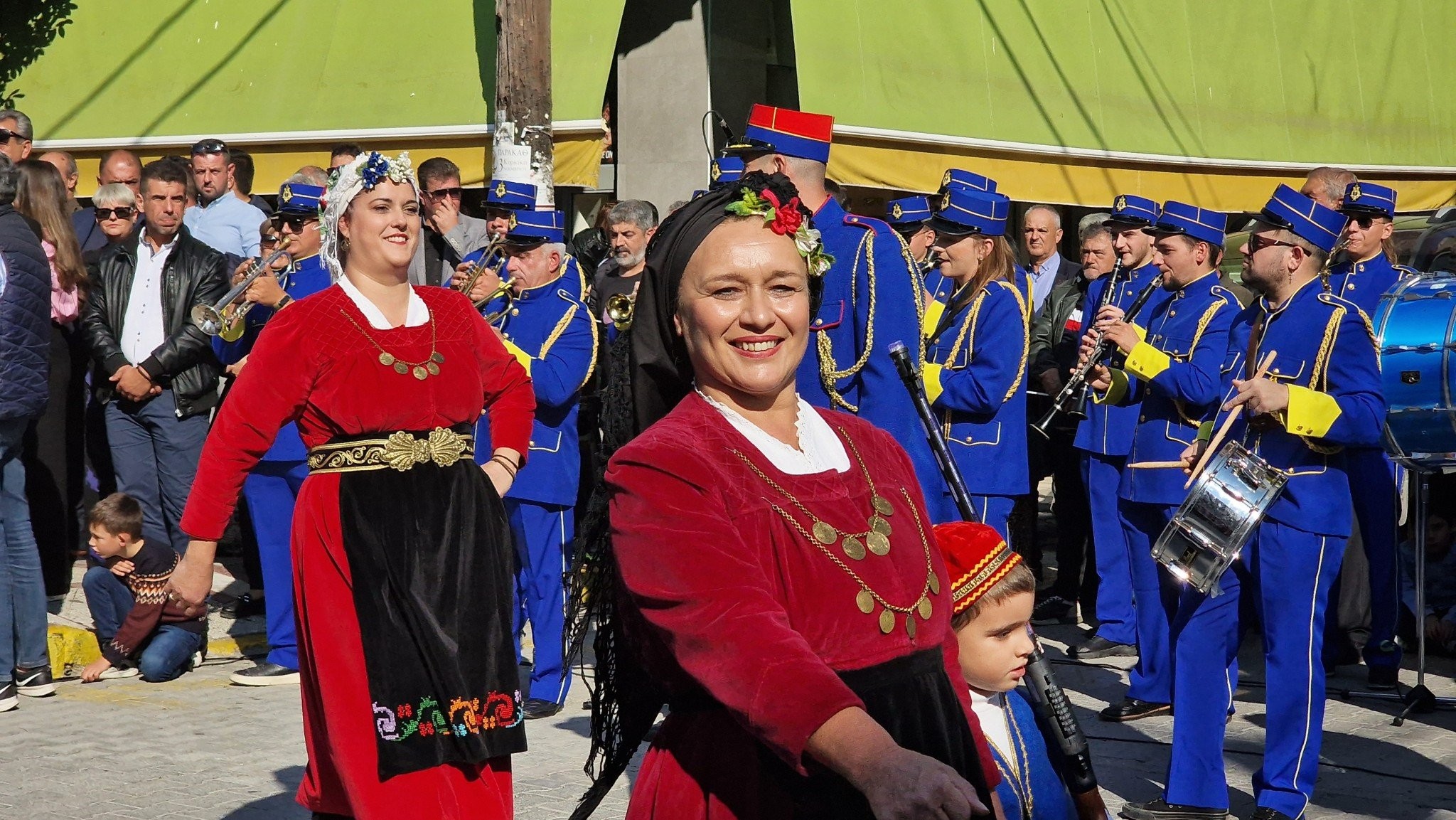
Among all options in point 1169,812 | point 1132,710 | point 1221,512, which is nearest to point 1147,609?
point 1132,710

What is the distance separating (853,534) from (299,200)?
19.5 ft

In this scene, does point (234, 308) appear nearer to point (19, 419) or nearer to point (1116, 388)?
point (19, 419)

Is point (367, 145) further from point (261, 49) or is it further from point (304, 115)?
point (261, 49)

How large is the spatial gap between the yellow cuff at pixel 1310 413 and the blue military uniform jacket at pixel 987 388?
2200 millimetres

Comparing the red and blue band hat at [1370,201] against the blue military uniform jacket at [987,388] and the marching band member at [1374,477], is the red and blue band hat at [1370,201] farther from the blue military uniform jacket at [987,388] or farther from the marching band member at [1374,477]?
the blue military uniform jacket at [987,388]

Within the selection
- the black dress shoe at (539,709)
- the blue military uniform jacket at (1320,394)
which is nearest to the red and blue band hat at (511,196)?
the black dress shoe at (539,709)

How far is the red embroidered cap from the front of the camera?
3510 mm

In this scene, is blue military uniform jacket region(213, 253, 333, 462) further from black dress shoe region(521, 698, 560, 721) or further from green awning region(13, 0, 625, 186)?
green awning region(13, 0, 625, 186)

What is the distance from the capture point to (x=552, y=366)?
7.51 metres

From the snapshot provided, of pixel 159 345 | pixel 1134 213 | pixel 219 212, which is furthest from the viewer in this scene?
pixel 219 212

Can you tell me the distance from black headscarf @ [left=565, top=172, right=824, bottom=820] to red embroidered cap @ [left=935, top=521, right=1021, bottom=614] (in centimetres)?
81

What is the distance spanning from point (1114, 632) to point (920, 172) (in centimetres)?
517

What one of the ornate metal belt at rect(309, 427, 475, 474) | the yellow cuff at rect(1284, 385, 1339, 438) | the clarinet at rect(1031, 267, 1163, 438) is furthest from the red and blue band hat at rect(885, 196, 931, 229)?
the ornate metal belt at rect(309, 427, 475, 474)

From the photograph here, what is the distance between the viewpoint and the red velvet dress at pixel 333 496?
15.0 feet
